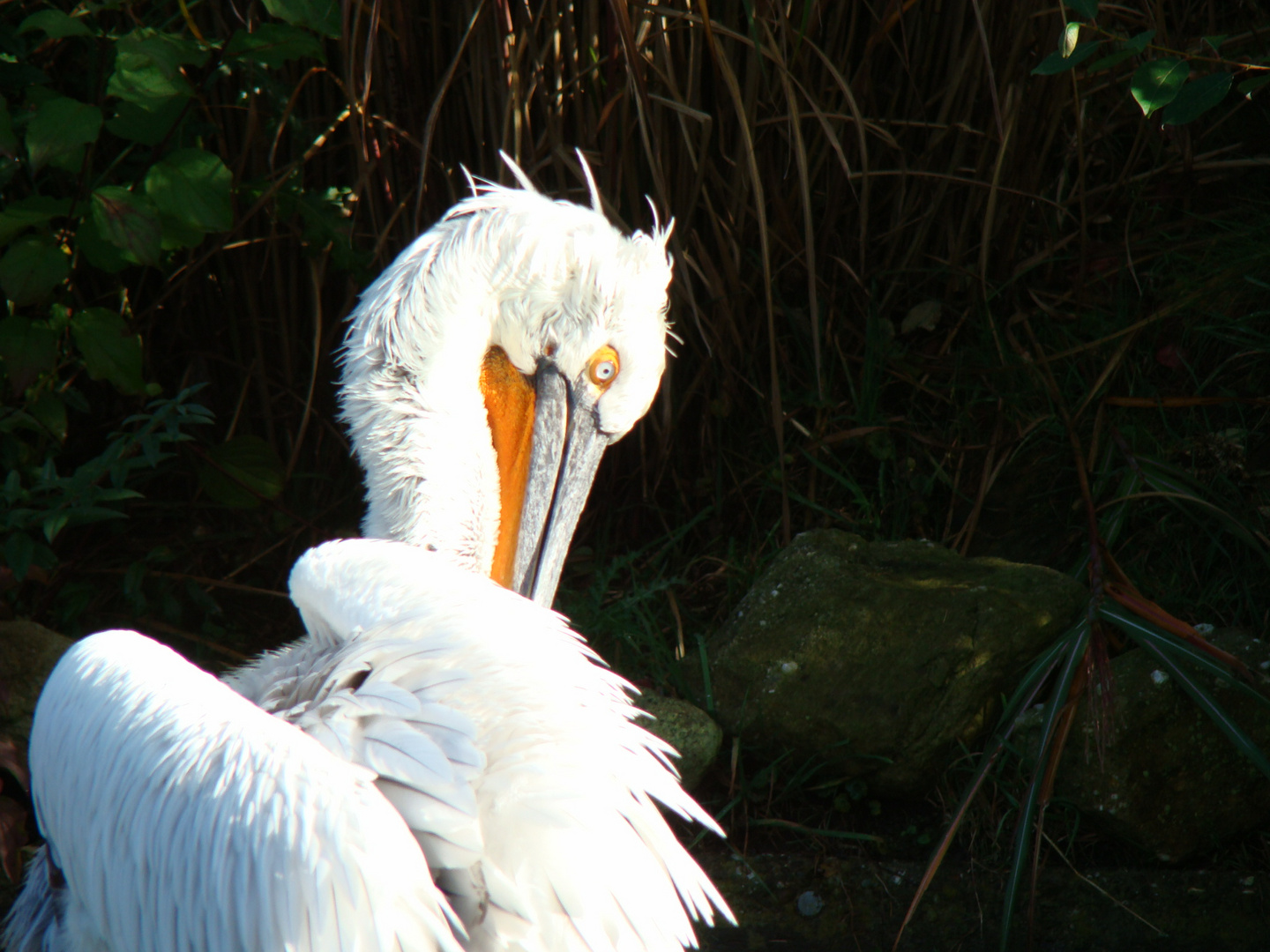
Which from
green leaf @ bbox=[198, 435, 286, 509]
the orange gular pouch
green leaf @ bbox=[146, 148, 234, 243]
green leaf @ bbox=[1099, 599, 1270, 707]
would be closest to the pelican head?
the orange gular pouch

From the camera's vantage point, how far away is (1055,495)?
2.81 metres

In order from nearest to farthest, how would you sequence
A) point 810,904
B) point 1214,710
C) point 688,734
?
point 1214,710 → point 810,904 → point 688,734

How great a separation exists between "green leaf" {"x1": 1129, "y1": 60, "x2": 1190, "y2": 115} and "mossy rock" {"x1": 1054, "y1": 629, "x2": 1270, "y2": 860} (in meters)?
1.13

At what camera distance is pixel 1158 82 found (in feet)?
6.30

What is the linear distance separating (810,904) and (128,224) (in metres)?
2.00

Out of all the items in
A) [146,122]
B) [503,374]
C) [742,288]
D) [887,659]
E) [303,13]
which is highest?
[303,13]

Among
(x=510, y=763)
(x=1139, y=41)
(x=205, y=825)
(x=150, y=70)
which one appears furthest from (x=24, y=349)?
(x=1139, y=41)

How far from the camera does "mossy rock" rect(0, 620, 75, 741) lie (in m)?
2.23

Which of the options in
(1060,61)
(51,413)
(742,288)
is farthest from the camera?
(742,288)

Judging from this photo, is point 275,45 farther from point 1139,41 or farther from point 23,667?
point 1139,41

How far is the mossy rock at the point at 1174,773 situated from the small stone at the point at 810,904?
60 centimetres

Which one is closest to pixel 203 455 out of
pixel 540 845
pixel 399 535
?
pixel 399 535

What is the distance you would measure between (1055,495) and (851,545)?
0.61 metres

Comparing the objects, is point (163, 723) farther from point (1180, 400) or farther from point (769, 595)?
point (1180, 400)
